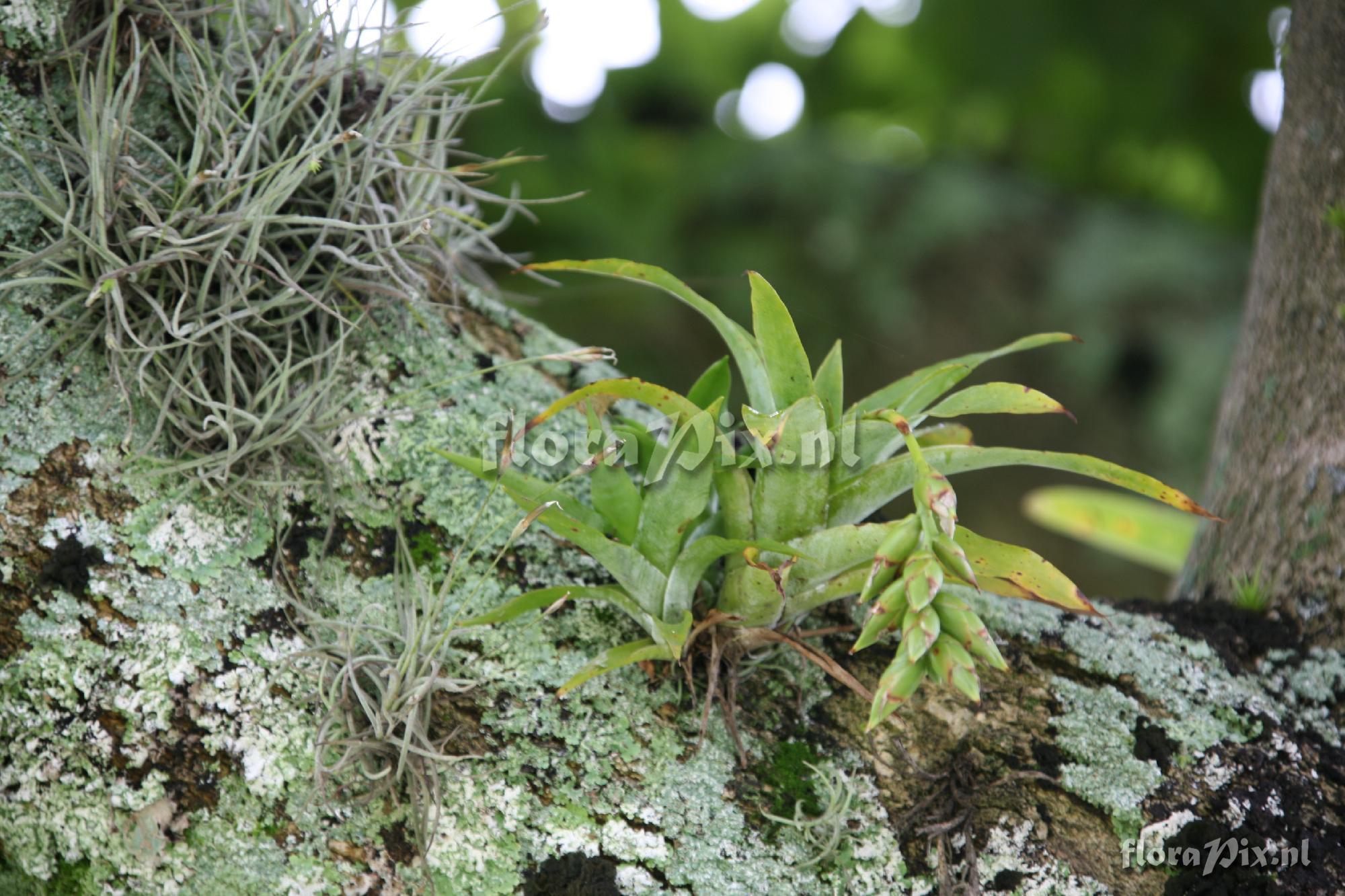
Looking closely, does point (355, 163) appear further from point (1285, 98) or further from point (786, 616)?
point (1285, 98)

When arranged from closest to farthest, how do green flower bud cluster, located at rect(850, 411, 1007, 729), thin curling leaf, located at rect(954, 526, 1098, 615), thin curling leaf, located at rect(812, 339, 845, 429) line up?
green flower bud cluster, located at rect(850, 411, 1007, 729)
thin curling leaf, located at rect(954, 526, 1098, 615)
thin curling leaf, located at rect(812, 339, 845, 429)

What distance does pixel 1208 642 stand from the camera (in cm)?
95

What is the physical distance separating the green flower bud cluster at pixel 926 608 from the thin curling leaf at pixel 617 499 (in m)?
0.24

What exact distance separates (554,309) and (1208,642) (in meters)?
2.62

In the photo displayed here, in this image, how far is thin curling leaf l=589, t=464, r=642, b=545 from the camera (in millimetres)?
804

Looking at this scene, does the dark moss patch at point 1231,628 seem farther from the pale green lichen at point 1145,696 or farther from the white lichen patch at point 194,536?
the white lichen patch at point 194,536

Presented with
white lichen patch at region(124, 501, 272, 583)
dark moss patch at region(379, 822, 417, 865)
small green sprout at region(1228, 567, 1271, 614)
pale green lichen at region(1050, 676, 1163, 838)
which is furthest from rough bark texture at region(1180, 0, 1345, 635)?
white lichen patch at region(124, 501, 272, 583)

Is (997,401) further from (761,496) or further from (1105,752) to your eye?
(1105,752)

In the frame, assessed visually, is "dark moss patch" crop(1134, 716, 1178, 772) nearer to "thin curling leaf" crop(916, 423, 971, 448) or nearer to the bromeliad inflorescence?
the bromeliad inflorescence

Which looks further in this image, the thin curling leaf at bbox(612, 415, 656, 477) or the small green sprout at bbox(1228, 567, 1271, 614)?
the small green sprout at bbox(1228, 567, 1271, 614)

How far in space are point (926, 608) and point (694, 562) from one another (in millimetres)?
223

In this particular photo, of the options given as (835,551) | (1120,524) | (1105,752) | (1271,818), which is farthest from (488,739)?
(1120,524)

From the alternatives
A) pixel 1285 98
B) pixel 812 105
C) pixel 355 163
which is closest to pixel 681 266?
pixel 812 105

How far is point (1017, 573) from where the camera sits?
0.75m
